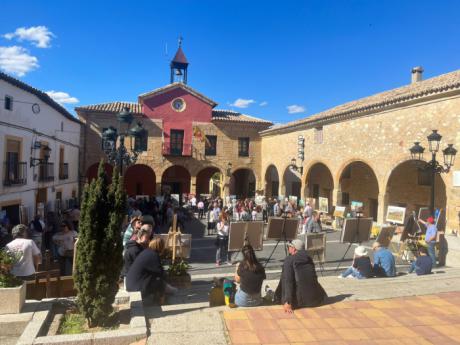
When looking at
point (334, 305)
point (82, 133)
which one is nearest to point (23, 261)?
point (334, 305)

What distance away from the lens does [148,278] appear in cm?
541

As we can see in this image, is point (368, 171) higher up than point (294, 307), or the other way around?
point (368, 171)

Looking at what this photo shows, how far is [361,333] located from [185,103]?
21892 mm

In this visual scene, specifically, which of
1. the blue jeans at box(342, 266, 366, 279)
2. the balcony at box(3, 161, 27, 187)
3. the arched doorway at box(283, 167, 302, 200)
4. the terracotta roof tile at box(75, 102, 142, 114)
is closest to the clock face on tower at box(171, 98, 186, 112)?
the terracotta roof tile at box(75, 102, 142, 114)

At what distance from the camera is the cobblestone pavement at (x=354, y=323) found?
160 inches

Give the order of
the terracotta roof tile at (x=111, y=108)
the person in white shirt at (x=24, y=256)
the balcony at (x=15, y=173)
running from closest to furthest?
the person in white shirt at (x=24, y=256) < the balcony at (x=15, y=173) < the terracotta roof tile at (x=111, y=108)

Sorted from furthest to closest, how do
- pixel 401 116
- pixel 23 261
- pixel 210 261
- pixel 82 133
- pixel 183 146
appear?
pixel 183 146
pixel 82 133
pixel 401 116
pixel 210 261
pixel 23 261

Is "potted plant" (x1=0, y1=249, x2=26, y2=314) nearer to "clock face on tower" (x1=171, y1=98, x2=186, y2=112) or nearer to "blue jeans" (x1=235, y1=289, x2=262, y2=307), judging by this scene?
"blue jeans" (x1=235, y1=289, x2=262, y2=307)

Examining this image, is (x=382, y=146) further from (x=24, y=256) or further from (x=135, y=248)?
(x=24, y=256)

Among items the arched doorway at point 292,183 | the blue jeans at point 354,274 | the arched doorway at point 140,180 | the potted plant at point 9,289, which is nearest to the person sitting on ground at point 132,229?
the potted plant at point 9,289

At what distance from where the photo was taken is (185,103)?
965 inches

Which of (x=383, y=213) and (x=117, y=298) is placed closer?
(x=117, y=298)

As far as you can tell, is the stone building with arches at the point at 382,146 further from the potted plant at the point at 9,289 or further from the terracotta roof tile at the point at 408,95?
the potted plant at the point at 9,289

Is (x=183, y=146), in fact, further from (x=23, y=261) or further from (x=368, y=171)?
(x=23, y=261)
